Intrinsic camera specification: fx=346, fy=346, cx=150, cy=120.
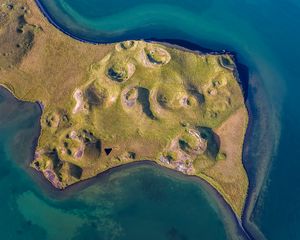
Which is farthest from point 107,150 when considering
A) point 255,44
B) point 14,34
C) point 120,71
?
point 255,44

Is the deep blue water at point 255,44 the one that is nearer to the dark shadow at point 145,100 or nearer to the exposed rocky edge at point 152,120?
the exposed rocky edge at point 152,120

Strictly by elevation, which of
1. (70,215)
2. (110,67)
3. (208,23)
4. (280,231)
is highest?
(208,23)

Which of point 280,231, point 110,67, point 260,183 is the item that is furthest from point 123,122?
point 280,231

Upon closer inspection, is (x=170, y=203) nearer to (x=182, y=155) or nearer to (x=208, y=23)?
(x=182, y=155)

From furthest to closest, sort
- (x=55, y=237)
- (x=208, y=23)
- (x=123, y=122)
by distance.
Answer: (x=208, y=23), (x=123, y=122), (x=55, y=237)

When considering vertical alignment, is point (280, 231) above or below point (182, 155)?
below

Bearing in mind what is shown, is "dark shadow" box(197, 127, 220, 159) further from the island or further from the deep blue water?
the deep blue water

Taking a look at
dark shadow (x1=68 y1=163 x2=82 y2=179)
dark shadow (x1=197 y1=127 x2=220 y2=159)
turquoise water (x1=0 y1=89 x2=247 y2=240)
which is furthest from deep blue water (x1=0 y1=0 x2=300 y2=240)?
dark shadow (x1=68 y1=163 x2=82 y2=179)

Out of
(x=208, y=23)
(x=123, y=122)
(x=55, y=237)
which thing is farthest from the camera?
(x=208, y=23)

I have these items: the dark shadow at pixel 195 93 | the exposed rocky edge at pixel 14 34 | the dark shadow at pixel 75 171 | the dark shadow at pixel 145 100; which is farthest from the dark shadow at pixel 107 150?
the exposed rocky edge at pixel 14 34
